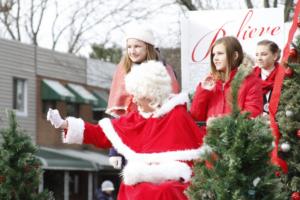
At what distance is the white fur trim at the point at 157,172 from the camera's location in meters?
6.55

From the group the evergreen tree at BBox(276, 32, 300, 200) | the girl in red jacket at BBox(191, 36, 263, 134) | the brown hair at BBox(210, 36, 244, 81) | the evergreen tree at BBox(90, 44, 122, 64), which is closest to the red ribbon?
the evergreen tree at BBox(276, 32, 300, 200)

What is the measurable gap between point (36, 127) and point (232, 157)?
30239 millimetres

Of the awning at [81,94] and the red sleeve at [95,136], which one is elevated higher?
the awning at [81,94]

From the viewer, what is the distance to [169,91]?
6.76 metres

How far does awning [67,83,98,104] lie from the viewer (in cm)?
3759

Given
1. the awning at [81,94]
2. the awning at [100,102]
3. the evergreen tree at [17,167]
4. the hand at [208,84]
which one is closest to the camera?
the hand at [208,84]

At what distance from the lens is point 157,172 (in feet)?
21.5

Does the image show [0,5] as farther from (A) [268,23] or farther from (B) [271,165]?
(B) [271,165]

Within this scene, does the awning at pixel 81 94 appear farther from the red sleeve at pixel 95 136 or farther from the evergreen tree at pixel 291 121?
the red sleeve at pixel 95 136

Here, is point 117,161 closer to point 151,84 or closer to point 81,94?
point 151,84

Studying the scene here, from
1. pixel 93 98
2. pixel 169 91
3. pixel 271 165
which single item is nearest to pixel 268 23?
pixel 169 91

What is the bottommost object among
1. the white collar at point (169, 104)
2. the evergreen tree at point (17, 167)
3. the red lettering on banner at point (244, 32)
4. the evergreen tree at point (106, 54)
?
the evergreen tree at point (17, 167)

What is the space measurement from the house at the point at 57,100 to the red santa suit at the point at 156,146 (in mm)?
23833

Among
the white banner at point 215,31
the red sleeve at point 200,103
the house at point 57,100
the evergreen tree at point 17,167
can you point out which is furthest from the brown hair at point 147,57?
the house at point 57,100
